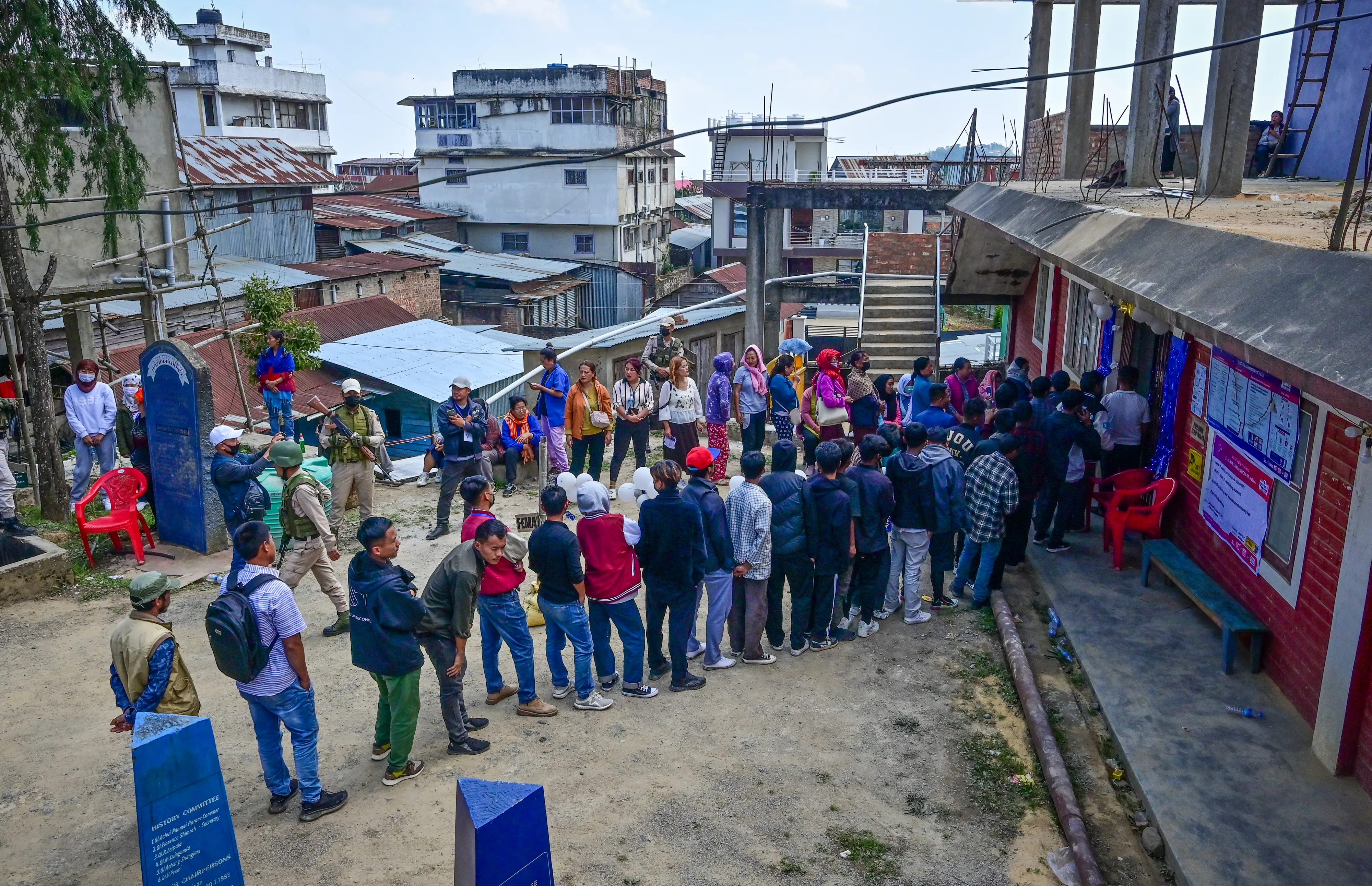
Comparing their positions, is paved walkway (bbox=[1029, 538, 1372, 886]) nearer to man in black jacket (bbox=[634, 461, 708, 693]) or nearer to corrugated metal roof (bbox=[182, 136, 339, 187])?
man in black jacket (bbox=[634, 461, 708, 693])

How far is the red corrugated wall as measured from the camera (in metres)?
5.65

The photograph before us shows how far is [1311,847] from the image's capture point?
489 centimetres

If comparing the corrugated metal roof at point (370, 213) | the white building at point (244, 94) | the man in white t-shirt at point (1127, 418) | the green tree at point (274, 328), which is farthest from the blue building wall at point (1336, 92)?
the white building at point (244, 94)

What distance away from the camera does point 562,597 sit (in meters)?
6.30

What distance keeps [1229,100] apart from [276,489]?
31.8 feet

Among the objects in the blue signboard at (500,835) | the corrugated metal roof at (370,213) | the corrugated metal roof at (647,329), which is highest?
the corrugated metal roof at (370,213)

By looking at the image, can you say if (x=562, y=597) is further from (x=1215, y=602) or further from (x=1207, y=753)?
(x=1215, y=602)

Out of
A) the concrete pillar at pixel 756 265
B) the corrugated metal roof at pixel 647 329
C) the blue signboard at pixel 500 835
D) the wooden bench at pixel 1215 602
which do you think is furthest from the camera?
the corrugated metal roof at pixel 647 329

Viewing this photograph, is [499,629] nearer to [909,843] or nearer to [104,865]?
[104,865]

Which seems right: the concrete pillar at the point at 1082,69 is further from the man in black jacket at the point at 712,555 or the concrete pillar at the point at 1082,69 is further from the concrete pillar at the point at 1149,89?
the man in black jacket at the point at 712,555

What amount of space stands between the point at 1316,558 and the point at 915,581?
110 inches

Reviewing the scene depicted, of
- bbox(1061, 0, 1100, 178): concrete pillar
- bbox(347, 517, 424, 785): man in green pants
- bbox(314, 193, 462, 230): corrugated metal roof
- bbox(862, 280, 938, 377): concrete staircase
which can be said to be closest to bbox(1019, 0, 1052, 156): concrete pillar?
bbox(1061, 0, 1100, 178): concrete pillar

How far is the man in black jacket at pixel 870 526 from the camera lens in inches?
280

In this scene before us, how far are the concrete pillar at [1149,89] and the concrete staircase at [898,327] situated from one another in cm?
564
